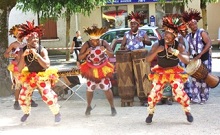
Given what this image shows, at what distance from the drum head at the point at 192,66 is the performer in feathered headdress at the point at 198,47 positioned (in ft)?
0.64

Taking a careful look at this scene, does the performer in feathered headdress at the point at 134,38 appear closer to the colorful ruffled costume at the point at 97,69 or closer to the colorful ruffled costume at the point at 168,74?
the colorful ruffled costume at the point at 97,69

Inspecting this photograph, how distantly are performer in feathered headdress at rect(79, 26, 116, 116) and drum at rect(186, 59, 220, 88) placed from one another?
4.98 ft

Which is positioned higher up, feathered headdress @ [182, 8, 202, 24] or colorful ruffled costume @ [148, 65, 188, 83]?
feathered headdress @ [182, 8, 202, 24]

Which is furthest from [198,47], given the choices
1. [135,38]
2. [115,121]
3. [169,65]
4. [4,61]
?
[4,61]

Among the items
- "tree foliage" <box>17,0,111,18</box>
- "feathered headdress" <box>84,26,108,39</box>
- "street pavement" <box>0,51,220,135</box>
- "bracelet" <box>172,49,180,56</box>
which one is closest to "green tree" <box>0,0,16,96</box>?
"street pavement" <box>0,51,220,135</box>

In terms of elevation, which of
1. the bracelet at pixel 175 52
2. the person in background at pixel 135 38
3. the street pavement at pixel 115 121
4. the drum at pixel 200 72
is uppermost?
the person in background at pixel 135 38

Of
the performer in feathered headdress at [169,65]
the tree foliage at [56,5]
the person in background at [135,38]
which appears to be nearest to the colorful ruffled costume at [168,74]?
the performer in feathered headdress at [169,65]

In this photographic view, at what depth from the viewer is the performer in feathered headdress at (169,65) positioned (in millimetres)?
6848

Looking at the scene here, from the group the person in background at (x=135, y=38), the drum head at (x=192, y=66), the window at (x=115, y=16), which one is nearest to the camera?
the drum head at (x=192, y=66)

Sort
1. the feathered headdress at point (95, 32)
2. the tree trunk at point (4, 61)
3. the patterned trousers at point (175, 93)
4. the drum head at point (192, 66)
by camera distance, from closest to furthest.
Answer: the patterned trousers at point (175, 93) < the feathered headdress at point (95, 32) < the drum head at point (192, 66) < the tree trunk at point (4, 61)

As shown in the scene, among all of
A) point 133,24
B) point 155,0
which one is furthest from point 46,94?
point 155,0

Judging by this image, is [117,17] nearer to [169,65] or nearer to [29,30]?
[29,30]

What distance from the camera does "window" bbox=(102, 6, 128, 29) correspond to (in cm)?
2678

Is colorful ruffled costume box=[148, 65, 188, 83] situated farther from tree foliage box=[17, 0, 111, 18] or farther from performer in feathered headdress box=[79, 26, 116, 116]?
tree foliage box=[17, 0, 111, 18]
